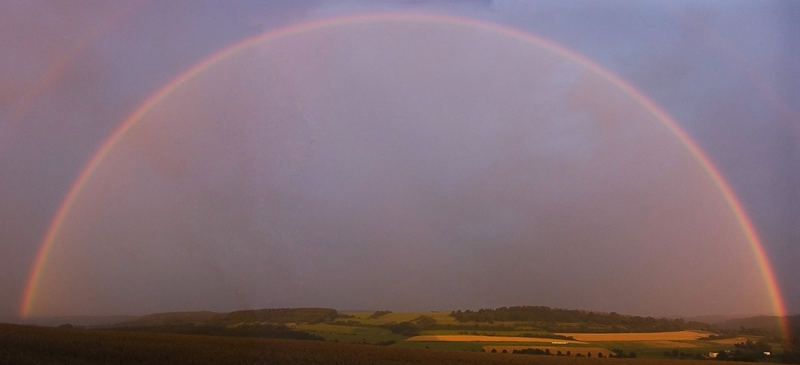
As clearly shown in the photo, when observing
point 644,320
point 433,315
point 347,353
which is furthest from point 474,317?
point 347,353

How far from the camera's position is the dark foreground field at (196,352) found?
26094mm

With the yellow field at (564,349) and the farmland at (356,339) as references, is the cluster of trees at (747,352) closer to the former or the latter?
the farmland at (356,339)

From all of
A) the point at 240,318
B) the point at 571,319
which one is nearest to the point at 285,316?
the point at 240,318

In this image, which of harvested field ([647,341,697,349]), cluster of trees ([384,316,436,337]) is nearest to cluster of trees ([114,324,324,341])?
cluster of trees ([384,316,436,337])

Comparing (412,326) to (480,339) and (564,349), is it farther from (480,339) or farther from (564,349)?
(564,349)

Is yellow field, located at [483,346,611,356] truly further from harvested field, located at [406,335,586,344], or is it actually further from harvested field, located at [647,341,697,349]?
harvested field, located at [647,341,697,349]

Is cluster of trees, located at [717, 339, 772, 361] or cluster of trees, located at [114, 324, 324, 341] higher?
cluster of trees, located at [114, 324, 324, 341]

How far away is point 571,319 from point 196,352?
29906 millimetres

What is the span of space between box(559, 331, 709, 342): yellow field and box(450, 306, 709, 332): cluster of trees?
6.64 feet

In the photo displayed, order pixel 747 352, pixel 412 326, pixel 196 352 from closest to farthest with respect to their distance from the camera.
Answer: pixel 196 352 < pixel 747 352 < pixel 412 326

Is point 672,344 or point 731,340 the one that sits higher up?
point 731,340

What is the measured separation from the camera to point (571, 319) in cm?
5181

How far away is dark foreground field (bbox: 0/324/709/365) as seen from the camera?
26094mm

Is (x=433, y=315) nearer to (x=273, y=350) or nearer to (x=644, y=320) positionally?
(x=644, y=320)
